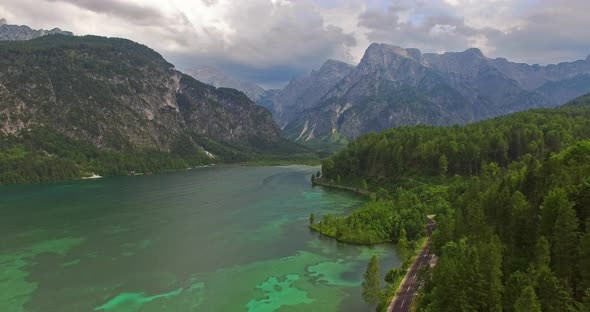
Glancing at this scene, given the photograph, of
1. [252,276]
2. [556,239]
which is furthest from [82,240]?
[556,239]

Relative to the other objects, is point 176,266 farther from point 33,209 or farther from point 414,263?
point 33,209

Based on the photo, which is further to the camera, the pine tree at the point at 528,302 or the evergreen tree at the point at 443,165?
the evergreen tree at the point at 443,165

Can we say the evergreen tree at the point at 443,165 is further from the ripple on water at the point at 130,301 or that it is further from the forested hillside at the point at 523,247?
the ripple on water at the point at 130,301

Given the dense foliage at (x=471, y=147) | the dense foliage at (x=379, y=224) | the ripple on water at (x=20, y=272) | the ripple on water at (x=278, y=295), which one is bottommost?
the ripple on water at (x=278, y=295)

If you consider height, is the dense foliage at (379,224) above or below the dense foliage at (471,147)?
below

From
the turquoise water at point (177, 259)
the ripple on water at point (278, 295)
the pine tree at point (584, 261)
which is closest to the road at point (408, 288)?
the turquoise water at point (177, 259)
